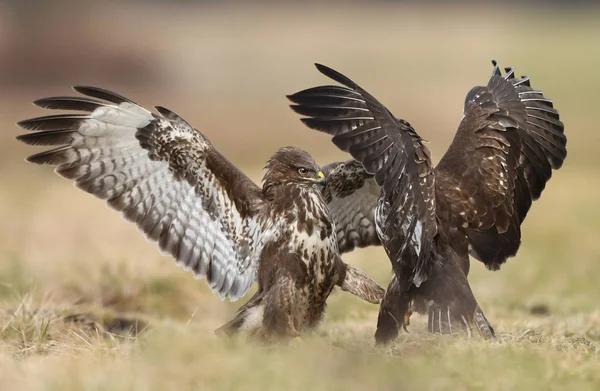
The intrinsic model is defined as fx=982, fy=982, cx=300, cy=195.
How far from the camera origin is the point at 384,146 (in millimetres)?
5512

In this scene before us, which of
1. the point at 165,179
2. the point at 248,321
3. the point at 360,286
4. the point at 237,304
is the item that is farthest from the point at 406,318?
the point at 237,304

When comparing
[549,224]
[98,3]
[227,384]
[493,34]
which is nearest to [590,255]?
[549,224]

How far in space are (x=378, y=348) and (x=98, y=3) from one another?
28583 mm

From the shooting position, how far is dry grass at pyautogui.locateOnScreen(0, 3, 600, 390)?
179 inches

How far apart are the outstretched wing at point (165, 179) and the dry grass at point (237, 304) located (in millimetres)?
543

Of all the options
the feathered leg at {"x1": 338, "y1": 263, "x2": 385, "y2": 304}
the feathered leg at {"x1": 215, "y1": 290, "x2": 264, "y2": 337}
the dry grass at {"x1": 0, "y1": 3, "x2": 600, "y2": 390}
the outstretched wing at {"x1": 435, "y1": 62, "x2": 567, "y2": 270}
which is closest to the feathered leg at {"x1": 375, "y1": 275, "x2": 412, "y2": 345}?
the dry grass at {"x1": 0, "y1": 3, "x2": 600, "y2": 390}

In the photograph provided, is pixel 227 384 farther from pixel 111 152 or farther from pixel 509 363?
pixel 111 152

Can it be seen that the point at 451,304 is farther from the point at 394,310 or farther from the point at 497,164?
the point at 497,164

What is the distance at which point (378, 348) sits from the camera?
5418 mm

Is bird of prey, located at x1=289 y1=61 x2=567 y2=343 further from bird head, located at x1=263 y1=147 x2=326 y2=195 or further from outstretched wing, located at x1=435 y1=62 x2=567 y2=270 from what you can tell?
bird head, located at x1=263 y1=147 x2=326 y2=195

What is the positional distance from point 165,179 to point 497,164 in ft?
6.99

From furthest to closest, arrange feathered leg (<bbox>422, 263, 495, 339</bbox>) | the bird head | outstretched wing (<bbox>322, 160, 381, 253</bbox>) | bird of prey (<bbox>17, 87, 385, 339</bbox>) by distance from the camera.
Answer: outstretched wing (<bbox>322, 160, 381, 253</bbox>) < the bird head < bird of prey (<bbox>17, 87, 385, 339</bbox>) < feathered leg (<bbox>422, 263, 495, 339</bbox>)

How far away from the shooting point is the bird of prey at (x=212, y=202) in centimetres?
584

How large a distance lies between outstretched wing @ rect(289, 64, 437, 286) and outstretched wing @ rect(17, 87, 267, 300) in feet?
2.95
